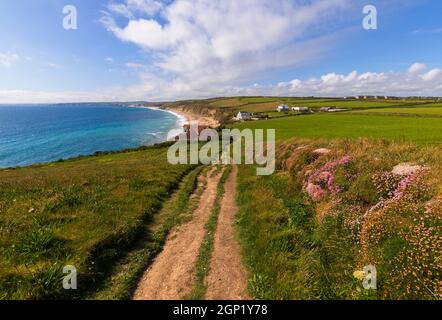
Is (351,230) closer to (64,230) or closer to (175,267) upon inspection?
(175,267)

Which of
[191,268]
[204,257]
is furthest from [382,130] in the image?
[191,268]

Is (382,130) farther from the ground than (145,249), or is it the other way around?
(382,130)

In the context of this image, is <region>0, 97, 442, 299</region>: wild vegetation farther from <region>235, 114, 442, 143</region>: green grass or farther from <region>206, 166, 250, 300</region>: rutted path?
<region>235, 114, 442, 143</region>: green grass

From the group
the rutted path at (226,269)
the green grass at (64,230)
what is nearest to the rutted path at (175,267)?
the rutted path at (226,269)

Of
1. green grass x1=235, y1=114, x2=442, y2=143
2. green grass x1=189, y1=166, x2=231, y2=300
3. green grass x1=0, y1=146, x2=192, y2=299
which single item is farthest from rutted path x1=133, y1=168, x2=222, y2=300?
green grass x1=235, y1=114, x2=442, y2=143

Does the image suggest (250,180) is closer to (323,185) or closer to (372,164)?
(323,185)
